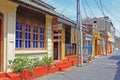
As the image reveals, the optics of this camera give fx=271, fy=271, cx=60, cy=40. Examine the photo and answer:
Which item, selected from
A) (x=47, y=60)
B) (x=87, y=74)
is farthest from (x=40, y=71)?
(x=87, y=74)

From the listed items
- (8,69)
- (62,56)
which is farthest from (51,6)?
(8,69)

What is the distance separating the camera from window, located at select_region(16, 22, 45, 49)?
1365 centimetres

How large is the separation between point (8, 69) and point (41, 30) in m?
4.78

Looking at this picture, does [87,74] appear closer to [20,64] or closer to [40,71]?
[40,71]

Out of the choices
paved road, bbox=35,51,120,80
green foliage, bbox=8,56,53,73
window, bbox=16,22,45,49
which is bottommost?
paved road, bbox=35,51,120,80

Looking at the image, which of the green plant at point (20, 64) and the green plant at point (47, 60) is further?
the green plant at point (47, 60)

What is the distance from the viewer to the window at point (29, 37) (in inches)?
537

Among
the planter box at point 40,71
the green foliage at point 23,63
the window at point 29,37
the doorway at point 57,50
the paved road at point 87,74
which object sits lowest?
the paved road at point 87,74

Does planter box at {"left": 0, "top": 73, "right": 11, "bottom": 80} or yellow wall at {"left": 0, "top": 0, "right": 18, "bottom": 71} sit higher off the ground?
yellow wall at {"left": 0, "top": 0, "right": 18, "bottom": 71}

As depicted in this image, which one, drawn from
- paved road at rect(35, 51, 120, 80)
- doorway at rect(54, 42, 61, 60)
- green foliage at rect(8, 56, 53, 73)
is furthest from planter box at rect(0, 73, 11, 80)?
doorway at rect(54, 42, 61, 60)

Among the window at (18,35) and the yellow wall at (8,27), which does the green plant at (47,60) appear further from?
the yellow wall at (8,27)

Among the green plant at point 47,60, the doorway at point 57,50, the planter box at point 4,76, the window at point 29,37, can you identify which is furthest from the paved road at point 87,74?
the planter box at point 4,76

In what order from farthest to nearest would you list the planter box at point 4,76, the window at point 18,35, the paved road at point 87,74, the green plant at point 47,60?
the green plant at point 47,60 → the paved road at point 87,74 → the window at point 18,35 → the planter box at point 4,76

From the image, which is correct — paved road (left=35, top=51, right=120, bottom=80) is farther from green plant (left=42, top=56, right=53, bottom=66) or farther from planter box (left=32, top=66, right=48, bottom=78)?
green plant (left=42, top=56, right=53, bottom=66)
